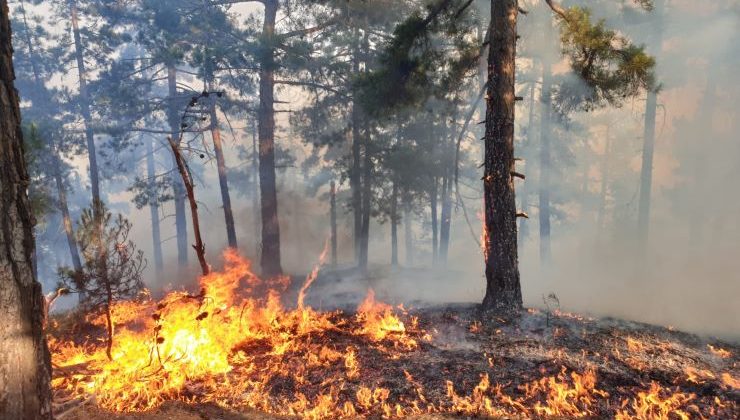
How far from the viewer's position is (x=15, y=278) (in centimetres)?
415

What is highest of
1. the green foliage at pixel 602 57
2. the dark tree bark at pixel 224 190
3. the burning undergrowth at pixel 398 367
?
the green foliage at pixel 602 57

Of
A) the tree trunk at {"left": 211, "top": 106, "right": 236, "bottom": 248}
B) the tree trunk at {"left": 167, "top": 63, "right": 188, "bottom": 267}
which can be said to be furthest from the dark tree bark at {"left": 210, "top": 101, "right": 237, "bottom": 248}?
the tree trunk at {"left": 167, "top": 63, "right": 188, "bottom": 267}

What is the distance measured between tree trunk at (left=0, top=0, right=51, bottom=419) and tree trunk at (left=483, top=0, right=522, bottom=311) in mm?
7426

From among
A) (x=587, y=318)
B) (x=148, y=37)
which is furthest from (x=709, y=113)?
(x=148, y=37)

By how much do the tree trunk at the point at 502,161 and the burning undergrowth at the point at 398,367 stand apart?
0.78 meters

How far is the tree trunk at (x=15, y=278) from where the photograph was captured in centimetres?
407

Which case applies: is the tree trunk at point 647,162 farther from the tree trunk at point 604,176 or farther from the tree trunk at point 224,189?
the tree trunk at point 224,189

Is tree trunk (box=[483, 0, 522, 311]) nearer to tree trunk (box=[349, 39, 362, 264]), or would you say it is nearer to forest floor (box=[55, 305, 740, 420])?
forest floor (box=[55, 305, 740, 420])

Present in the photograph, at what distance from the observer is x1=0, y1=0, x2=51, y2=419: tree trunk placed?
407 cm

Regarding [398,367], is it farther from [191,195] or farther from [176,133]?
[176,133]

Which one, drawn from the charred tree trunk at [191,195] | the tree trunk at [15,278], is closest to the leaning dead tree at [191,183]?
the charred tree trunk at [191,195]

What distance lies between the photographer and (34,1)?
22578 mm

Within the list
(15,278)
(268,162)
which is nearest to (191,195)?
(15,278)

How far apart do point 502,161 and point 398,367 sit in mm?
4610
